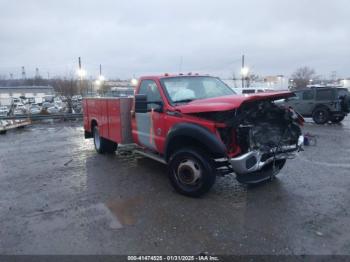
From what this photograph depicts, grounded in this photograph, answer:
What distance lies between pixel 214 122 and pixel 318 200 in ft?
6.69

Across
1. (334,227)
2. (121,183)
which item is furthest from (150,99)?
(334,227)

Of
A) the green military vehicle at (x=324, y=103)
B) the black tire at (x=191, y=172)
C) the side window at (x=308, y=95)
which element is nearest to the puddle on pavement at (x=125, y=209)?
Result: the black tire at (x=191, y=172)

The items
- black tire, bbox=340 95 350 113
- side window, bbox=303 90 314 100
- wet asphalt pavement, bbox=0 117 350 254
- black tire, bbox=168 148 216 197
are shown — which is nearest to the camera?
wet asphalt pavement, bbox=0 117 350 254

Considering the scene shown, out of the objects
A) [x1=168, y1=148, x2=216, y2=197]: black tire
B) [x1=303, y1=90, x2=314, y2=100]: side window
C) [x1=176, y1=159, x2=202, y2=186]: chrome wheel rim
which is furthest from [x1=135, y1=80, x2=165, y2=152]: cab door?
[x1=303, y1=90, x2=314, y2=100]: side window

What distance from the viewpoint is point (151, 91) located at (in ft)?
18.6

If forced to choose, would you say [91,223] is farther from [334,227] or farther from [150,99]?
[334,227]

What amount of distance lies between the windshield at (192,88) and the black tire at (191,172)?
1056 millimetres

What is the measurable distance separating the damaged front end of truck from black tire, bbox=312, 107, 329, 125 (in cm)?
1058

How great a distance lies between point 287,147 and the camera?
466 centimetres

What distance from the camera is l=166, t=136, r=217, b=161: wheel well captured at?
4484 millimetres

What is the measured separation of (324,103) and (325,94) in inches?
18.3

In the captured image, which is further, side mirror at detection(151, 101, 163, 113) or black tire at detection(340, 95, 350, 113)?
black tire at detection(340, 95, 350, 113)

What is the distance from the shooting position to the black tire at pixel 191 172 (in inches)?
172

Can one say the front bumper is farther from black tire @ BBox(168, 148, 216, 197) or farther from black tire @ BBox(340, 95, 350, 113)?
black tire @ BBox(340, 95, 350, 113)
